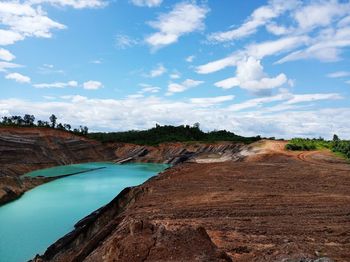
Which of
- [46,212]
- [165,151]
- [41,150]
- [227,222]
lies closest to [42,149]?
[41,150]

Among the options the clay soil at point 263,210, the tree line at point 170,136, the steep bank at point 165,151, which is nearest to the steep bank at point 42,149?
the steep bank at point 165,151

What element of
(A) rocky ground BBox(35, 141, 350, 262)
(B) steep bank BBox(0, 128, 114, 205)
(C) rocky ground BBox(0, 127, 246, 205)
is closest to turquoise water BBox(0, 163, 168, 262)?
(A) rocky ground BBox(35, 141, 350, 262)

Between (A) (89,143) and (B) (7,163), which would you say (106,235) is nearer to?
(B) (7,163)

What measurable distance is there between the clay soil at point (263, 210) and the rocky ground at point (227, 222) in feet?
0.07

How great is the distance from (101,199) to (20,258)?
14.0 m

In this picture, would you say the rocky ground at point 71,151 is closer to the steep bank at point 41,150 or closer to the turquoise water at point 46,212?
the steep bank at point 41,150

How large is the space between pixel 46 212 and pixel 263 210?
16.1 meters

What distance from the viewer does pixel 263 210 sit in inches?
514

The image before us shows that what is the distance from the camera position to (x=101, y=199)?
98.2ft

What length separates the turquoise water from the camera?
17734 mm

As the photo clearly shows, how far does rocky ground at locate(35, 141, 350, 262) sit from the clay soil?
0.07 ft

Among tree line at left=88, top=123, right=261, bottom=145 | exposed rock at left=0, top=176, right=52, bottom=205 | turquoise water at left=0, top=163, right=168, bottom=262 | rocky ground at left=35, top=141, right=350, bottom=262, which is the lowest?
turquoise water at left=0, top=163, right=168, bottom=262

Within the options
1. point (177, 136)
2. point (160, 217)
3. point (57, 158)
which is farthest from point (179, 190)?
point (177, 136)

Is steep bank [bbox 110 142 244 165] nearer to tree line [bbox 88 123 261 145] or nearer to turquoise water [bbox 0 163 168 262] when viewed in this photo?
tree line [bbox 88 123 261 145]
